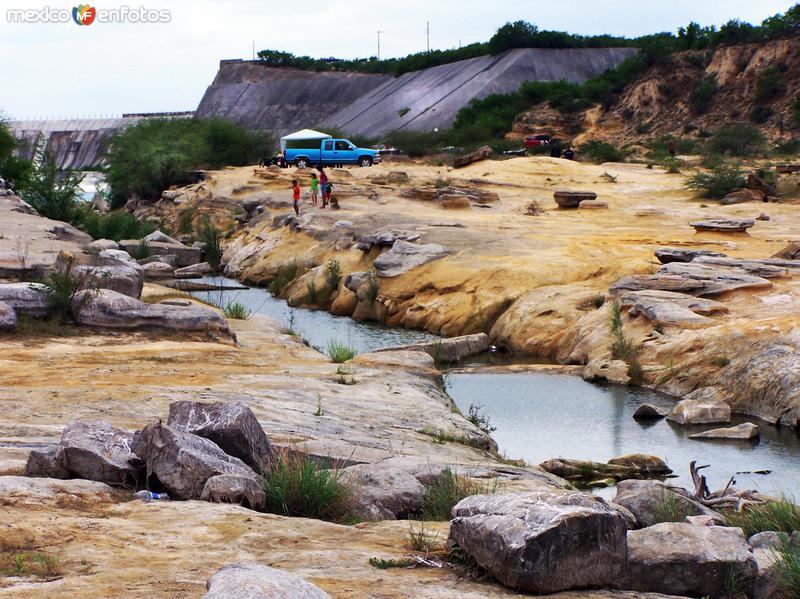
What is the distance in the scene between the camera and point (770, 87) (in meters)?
56.8

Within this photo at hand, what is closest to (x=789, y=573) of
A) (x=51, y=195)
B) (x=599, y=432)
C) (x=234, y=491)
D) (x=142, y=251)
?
(x=234, y=491)

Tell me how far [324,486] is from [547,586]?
2109mm

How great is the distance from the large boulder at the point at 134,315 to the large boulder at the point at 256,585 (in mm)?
10699

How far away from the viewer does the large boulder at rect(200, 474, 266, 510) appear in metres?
6.45

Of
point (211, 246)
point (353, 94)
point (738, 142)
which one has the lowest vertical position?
point (211, 246)

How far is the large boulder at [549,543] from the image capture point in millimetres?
4945

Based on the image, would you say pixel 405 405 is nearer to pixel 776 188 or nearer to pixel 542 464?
pixel 542 464

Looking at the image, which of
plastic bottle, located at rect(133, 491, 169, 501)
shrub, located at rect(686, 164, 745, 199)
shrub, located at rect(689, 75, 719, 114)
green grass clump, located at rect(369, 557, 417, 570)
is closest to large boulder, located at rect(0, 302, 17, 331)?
plastic bottle, located at rect(133, 491, 169, 501)

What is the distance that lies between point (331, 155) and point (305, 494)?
43.4m

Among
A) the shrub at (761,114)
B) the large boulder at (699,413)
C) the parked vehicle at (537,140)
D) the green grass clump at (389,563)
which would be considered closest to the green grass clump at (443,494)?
the green grass clump at (389,563)

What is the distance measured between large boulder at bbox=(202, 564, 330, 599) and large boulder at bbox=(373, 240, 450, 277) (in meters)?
21.8

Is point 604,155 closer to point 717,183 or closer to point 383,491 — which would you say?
point 717,183

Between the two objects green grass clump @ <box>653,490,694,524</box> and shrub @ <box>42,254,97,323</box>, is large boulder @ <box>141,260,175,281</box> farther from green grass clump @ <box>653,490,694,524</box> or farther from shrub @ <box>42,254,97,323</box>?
green grass clump @ <box>653,490,694,524</box>

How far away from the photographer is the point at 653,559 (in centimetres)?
537
